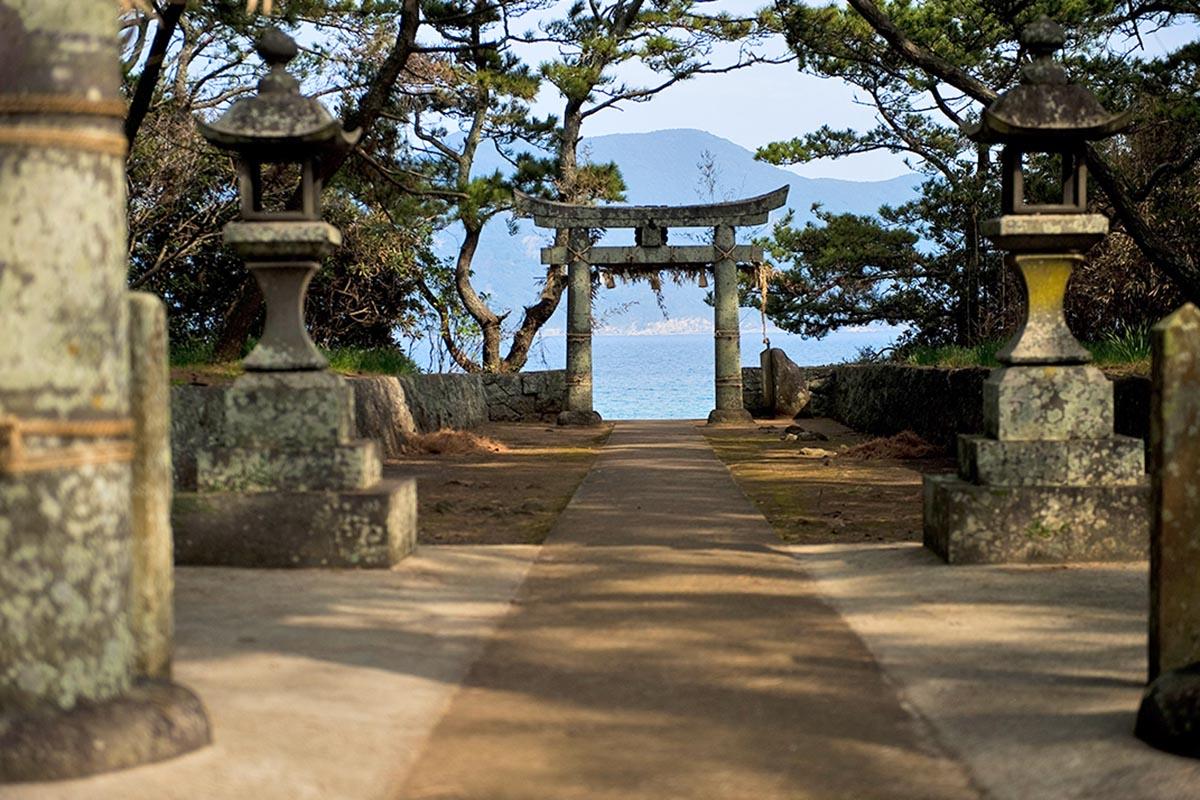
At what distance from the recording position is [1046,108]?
674cm

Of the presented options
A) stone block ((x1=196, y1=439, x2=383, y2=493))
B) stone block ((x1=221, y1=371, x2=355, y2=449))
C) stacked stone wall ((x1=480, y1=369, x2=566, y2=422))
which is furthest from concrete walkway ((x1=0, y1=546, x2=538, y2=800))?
stacked stone wall ((x1=480, y1=369, x2=566, y2=422))

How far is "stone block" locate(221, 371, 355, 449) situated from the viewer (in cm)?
645

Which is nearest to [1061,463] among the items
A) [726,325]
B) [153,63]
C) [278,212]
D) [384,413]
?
[278,212]

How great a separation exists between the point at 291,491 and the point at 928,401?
29.9ft

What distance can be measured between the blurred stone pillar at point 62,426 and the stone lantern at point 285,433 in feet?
Answer: 9.81

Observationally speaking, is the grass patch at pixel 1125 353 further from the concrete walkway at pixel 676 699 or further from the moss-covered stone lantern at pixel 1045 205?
the concrete walkway at pixel 676 699

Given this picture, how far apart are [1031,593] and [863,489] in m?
4.47

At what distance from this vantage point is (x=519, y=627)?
4.92 metres

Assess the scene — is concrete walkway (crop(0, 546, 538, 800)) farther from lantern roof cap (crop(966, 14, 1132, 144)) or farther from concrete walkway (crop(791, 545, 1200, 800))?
lantern roof cap (crop(966, 14, 1132, 144))

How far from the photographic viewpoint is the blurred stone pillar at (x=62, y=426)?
3.03 metres

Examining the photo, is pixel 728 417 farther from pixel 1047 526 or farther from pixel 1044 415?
pixel 1047 526

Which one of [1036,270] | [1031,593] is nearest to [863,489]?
[1036,270]

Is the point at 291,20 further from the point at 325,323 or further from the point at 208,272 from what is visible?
the point at 325,323

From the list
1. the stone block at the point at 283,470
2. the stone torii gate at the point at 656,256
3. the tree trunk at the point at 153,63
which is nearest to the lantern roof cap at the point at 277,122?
the stone block at the point at 283,470
